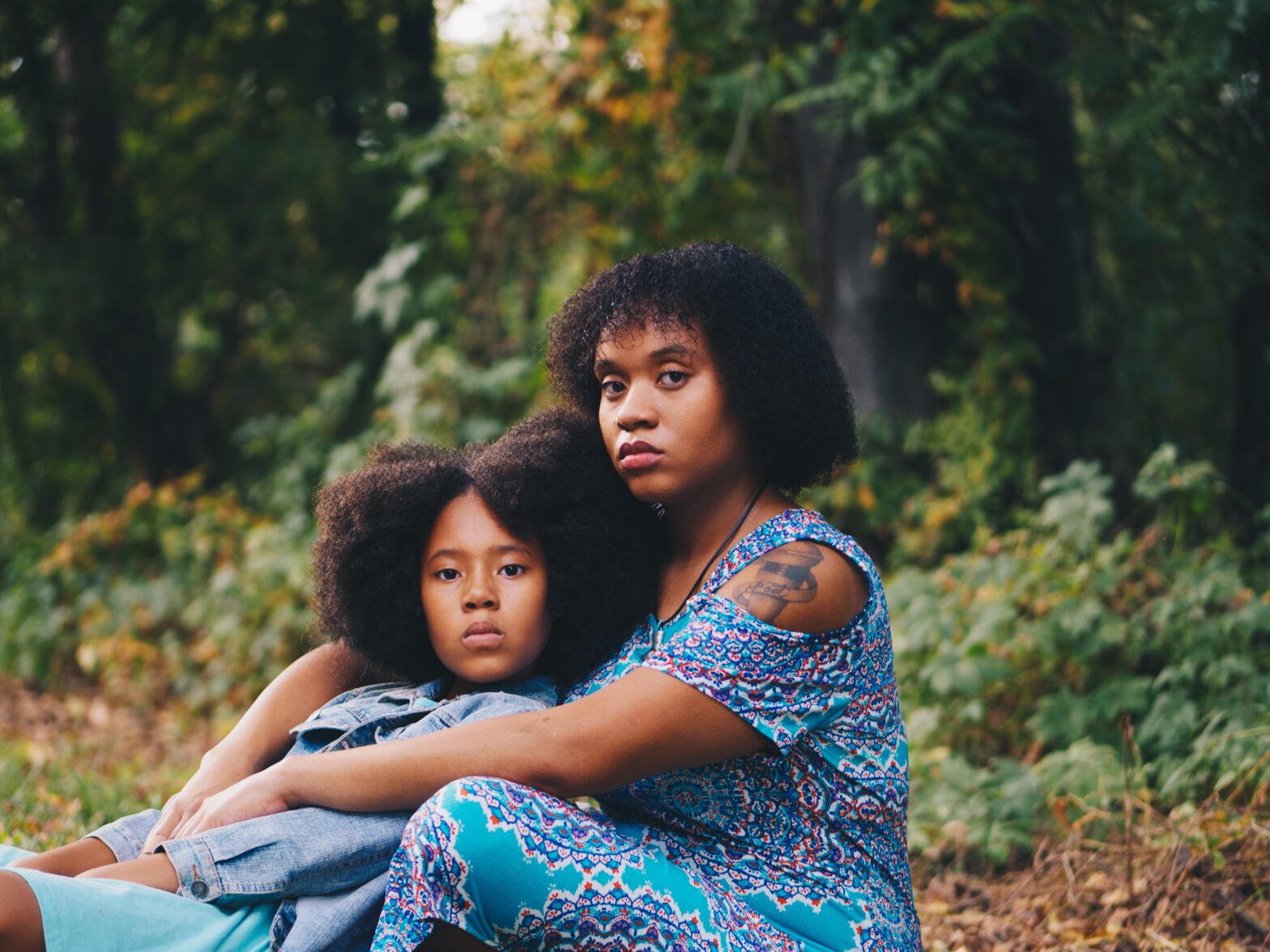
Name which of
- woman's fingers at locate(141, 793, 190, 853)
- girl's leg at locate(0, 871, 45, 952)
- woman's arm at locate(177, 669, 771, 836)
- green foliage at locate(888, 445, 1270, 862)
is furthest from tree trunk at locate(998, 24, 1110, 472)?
girl's leg at locate(0, 871, 45, 952)

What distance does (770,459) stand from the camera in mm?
2436

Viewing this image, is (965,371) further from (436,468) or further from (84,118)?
(84,118)

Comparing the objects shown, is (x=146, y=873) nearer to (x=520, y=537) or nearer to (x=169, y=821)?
(x=169, y=821)

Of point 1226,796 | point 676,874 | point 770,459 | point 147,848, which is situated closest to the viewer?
point 676,874

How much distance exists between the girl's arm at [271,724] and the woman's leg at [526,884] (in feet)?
2.02

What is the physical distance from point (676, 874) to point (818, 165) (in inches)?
183

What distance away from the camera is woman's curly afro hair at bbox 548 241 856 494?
2.32 meters

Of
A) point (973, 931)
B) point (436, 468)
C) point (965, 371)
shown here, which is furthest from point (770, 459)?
point (965, 371)

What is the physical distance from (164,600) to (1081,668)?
566 cm

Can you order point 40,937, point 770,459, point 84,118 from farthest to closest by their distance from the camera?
point 84,118, point 770,459, point 40,937

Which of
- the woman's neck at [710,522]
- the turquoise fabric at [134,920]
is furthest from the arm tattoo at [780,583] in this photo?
the turquoise fabric at [134,920]

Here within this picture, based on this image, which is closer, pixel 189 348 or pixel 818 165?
pixel 818 165

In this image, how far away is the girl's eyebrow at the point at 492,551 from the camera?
2.48 metres

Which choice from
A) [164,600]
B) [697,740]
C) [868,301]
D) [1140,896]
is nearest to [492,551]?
[697,740]
